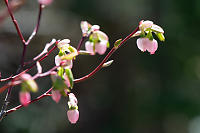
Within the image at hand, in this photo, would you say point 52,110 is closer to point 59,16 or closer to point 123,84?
point 123,84

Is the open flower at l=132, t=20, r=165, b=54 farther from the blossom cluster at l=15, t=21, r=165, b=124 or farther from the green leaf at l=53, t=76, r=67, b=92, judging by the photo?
the green leaf at l=53, t=76, r=67, b=92

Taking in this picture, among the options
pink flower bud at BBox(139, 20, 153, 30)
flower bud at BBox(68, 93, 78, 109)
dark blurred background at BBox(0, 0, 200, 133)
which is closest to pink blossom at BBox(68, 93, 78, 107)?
flower bud at BBox(68, 93, 78, 109)

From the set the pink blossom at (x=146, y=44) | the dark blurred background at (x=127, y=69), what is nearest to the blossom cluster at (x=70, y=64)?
the pink blossom at (x=146, y=44)

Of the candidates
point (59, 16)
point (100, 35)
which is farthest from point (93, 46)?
point (59, 16)

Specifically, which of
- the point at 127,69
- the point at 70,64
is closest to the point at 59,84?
the point at 70,64

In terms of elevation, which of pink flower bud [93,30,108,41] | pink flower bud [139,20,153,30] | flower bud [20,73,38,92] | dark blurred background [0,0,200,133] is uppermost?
dark blurred background [0,0,200,133]

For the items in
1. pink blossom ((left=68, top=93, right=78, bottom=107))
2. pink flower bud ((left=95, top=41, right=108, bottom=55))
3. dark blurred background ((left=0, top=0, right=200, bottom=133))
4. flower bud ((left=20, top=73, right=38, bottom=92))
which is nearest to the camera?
flower bud ((left=20, top=73, right=38, bottom=92))

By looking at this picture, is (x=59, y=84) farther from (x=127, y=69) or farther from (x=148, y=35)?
(x=127, y=69)

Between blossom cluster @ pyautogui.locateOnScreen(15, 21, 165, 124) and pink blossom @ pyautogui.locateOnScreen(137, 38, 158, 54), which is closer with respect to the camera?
blossom cluster @ pyautogui.locateOnScreen(15, 21, 165, 124)

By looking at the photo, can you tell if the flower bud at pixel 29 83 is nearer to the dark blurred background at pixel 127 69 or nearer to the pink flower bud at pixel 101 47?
the pink flower bud at pixel 101 47
